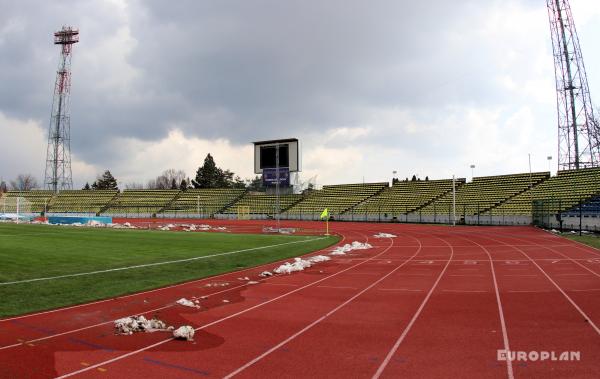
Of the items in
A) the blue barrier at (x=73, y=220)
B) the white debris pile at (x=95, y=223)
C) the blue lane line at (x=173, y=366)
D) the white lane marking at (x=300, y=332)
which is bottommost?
the white lane marking at (x=300, y=332)

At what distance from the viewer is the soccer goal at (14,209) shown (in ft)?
203

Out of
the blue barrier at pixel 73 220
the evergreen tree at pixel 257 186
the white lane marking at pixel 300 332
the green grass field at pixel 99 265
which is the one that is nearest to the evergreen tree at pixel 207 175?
the evergreen tree at pixel 257 186

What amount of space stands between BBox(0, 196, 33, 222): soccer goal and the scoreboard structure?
109ft

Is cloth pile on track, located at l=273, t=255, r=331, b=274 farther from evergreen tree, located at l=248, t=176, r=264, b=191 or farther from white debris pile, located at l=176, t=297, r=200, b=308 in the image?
evergreen tree, located at l=248, t=176, r=264, b=191

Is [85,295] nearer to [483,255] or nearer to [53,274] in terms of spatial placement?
[53,274]

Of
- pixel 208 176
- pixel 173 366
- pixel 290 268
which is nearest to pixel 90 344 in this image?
pixel 173 366

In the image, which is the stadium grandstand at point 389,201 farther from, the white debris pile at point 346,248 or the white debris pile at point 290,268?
the white debris pile at point 290,268

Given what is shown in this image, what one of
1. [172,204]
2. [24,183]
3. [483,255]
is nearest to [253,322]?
[483,255]

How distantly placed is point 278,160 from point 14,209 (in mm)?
47177

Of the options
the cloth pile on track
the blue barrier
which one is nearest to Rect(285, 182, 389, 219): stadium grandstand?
the blue barrier

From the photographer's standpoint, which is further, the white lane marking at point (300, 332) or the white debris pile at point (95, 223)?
the white debris pile at point (95, 223)

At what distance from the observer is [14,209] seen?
2879 inches

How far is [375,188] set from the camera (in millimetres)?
74938

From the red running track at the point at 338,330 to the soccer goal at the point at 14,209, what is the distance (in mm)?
56771
